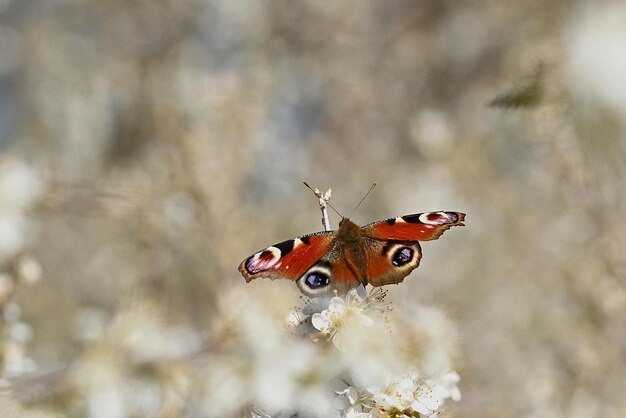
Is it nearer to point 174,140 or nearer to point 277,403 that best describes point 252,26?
point 174,140

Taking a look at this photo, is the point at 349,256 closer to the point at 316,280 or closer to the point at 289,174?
the point at 316,280

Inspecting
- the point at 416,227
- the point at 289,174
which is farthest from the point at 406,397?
the point at 289,174

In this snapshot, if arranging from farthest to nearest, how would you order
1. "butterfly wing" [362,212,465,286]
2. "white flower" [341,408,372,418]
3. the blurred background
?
the blurred background, "butterfly wing" [362,212,465,286], "white flower" [341,408,372,418]

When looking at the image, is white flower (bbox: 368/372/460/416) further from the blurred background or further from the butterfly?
the blurred background

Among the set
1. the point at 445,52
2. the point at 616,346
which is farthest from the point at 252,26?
the point at 616,346

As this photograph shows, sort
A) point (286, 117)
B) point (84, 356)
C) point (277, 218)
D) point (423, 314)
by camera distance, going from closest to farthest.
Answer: point (423, 314) → point (84, 356) → point (277, 218) → point (286, 117)

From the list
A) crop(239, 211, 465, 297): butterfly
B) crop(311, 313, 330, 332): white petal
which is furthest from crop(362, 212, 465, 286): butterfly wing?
crop(311, 313, 330, 332): white petal
